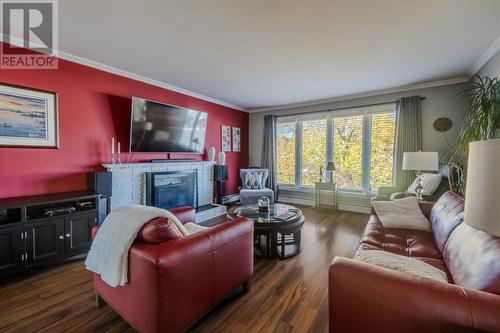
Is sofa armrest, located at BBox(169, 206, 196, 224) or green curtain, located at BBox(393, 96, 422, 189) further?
green curtain, located at BBox(393, 96, 422, 189)

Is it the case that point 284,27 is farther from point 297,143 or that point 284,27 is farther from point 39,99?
point 297,143

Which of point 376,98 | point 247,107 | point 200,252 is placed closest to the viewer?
point 200,252

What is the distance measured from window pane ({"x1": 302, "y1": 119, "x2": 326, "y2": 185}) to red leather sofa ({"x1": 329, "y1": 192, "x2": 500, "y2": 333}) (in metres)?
3.80

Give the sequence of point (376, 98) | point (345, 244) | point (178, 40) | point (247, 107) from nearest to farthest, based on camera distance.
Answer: point (178, 40)
point (345, 244)
point (376, 98)
point (247, 107)

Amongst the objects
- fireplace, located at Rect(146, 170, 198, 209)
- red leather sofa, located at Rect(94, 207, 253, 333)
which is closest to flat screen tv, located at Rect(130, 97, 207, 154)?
fireplace, located at Rect(146, 170, 198, 209)

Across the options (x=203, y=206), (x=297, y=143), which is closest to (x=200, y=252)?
(x=203, y=206)

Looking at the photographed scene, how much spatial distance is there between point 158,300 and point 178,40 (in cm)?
252

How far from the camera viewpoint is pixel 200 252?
4.93 ft

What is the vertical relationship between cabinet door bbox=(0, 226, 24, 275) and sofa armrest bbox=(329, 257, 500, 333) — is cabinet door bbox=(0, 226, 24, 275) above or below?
below

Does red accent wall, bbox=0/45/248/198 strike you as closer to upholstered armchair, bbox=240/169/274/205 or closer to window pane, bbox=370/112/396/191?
upholstered armchair, bbox=240/169/274/205

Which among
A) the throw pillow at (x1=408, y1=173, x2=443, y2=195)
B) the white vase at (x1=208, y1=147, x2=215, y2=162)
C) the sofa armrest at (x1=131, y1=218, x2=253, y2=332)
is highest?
the white vase at (x1=208, y1=147, x2=215, y2=162)

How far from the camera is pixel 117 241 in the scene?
145 centimetres

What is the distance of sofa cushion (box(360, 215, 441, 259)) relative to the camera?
1847mm

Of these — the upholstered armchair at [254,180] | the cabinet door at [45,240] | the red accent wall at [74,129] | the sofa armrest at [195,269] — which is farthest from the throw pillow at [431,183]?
the cabinet door at [45,240]
